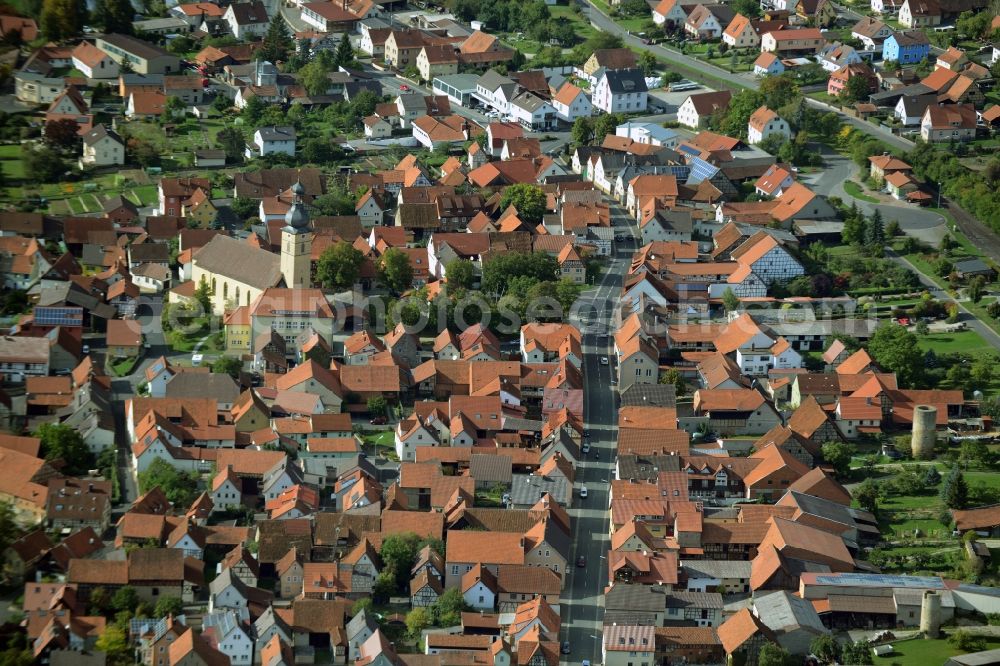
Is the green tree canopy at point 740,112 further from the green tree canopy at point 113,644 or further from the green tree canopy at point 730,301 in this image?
the green tree canopy at point 113,644

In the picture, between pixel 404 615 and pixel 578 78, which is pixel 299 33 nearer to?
pixel 578 78

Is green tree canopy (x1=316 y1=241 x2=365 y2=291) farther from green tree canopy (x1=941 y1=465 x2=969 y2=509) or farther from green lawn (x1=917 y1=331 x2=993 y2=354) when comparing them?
green tree canopy (x1=941 y1=465 x2=969 y2=509)

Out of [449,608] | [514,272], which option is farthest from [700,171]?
[449,608]

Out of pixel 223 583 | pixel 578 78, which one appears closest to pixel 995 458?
pixel 223 583

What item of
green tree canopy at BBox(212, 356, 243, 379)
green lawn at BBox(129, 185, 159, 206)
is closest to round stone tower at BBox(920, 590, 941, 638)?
green tree canopy at BBox(212, 356, 243, 379)

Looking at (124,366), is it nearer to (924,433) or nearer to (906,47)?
(924,433)
